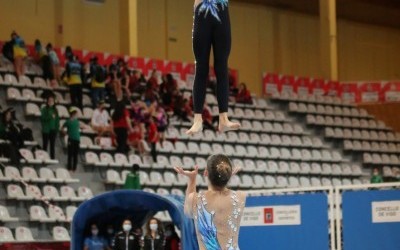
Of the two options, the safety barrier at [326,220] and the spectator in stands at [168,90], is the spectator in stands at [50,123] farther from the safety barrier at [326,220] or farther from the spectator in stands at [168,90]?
the safety barrier at [326,220]

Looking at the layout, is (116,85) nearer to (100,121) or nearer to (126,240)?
(100,121)

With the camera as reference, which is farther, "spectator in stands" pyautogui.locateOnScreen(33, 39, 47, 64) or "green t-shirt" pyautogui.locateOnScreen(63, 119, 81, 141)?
"spectator in stands" pyautogui.locateOnScreen(33, 39, 47, 64)

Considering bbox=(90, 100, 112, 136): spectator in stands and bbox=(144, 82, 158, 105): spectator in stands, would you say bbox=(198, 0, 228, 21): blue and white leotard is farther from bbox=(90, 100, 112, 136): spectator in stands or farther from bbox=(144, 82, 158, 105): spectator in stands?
bbox=(144, 82, 158, 105): spectator in stands

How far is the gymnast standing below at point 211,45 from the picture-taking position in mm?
6184

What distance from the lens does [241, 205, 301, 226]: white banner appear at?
1361cm

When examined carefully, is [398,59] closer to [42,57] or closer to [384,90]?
[384,90]

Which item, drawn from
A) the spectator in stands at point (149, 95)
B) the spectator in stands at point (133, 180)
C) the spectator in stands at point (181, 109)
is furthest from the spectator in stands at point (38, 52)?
the spectator in stands at point (133, 180)

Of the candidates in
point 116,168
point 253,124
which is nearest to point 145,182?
point 116,168

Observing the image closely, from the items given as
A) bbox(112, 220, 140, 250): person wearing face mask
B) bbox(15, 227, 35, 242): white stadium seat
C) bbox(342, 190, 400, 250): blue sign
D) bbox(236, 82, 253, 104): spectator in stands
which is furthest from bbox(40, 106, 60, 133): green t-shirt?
bbox(236, 82, 253, 104): spectator in stands

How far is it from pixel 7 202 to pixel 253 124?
344 inches

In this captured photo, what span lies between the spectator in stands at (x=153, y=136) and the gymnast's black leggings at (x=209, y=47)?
45.8 feet

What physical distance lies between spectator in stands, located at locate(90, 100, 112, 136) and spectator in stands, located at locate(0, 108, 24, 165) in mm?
2308

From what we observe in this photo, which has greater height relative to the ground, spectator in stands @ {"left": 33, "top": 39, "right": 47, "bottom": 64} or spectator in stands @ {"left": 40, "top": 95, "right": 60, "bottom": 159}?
spectator in stands @ {"left": 33, "top": 39, "right": 47, "bottom": 64}

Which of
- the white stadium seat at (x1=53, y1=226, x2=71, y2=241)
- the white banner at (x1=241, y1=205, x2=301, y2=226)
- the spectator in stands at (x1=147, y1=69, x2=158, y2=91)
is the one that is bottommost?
the white stadium seat at (x1=53, y1=226, x2=71, y2=241)
